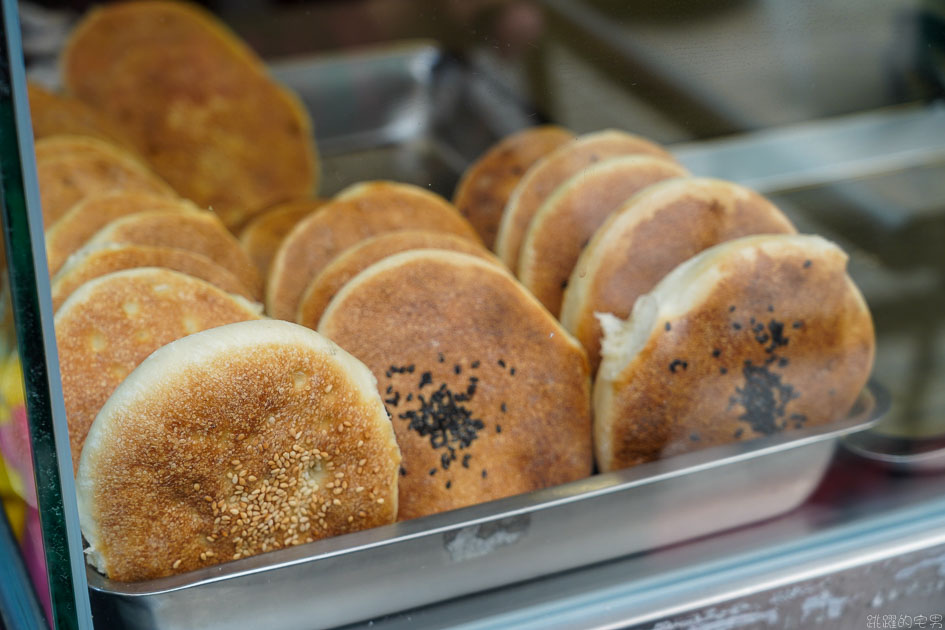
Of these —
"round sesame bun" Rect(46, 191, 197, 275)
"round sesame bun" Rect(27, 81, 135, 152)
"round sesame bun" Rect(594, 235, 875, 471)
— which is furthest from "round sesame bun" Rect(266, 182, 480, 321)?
"round sesame bun" Rect(27, 81, 135, 152)

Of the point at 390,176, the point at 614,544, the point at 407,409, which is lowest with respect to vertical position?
the point at 614,544

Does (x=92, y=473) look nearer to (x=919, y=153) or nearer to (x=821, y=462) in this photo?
(x=821, y=462)

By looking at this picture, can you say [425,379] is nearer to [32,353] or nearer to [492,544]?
[492,544]

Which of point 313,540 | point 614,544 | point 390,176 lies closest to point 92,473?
point 313,540

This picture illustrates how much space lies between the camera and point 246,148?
177cm

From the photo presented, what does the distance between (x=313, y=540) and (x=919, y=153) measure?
107 cm

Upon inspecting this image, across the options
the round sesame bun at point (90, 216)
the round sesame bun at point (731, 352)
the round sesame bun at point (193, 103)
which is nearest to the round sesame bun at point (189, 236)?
the round sesame bun at point (90, 216)

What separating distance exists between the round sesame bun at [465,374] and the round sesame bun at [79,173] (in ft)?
1.57

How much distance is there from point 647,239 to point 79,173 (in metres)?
0.79

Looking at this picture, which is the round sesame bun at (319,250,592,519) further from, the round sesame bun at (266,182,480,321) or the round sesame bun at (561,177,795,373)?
the round sesame bun at (266,182,480,321)

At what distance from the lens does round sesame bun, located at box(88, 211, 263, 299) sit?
39.8 inches

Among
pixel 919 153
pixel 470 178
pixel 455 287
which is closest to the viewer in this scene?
pixel 455 287

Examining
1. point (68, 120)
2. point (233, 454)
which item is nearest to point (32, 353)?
point (233, 454)

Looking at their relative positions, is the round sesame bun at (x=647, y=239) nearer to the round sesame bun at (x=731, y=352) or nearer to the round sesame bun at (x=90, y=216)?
the round sesame bun at (x=731, y=352)
